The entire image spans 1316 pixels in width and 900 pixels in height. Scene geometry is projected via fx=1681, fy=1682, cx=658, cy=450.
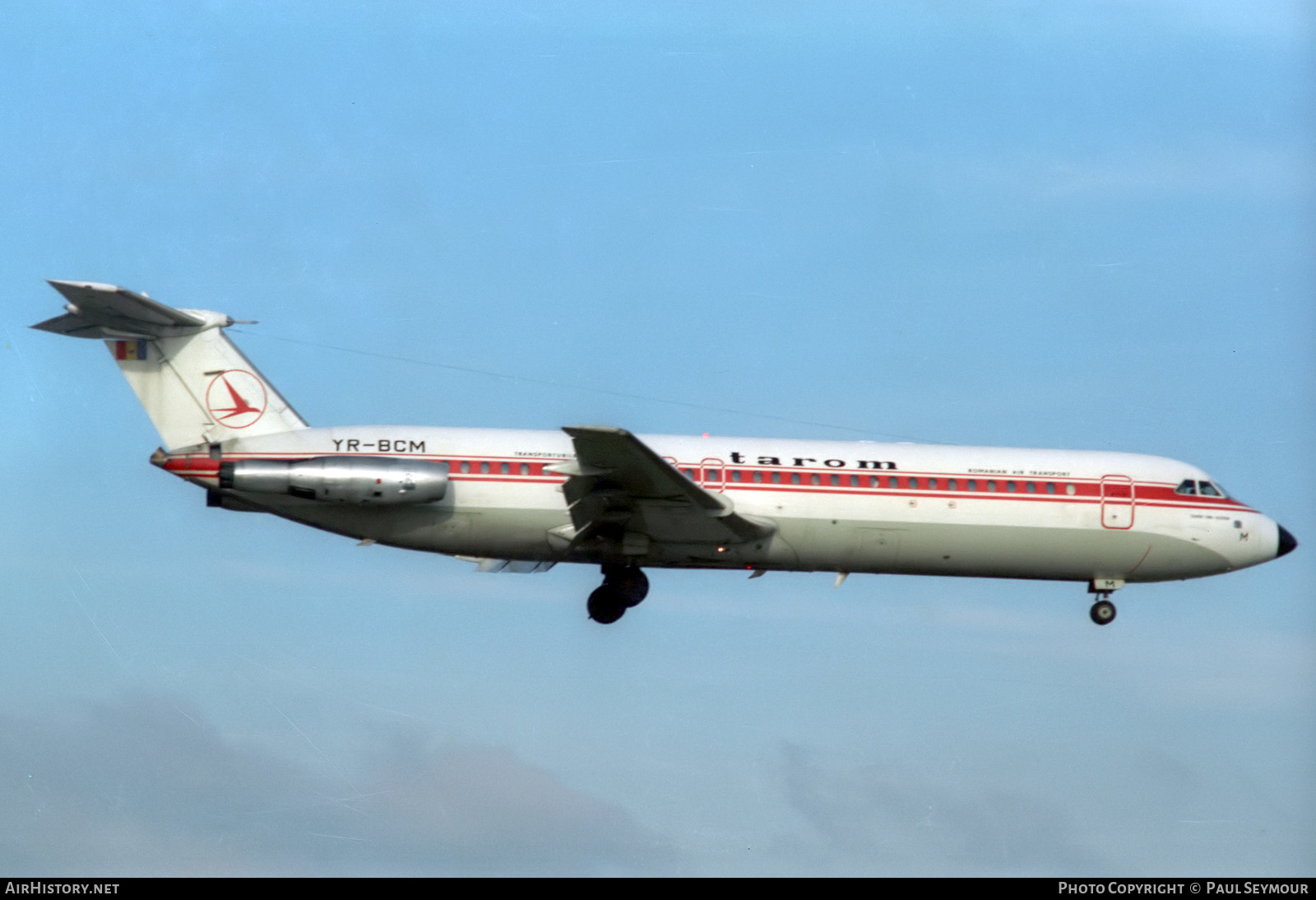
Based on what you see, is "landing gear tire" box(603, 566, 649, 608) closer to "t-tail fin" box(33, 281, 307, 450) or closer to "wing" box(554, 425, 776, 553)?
"wing" box(554, 425, 776, 553)

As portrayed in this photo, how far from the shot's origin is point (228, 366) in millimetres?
33656

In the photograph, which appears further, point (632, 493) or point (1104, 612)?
point (1104, 612)

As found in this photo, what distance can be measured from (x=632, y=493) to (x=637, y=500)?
0.30 metres

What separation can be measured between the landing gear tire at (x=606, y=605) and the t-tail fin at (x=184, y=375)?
692 centimetres

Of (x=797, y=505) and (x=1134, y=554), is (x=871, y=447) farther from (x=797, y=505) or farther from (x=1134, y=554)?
(x=1134, y=554)

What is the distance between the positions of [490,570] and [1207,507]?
596 inches

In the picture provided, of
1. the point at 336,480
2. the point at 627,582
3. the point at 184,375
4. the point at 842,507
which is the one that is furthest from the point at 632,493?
the point at 184,375

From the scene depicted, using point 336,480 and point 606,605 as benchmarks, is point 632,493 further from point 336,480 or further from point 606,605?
point 336,480

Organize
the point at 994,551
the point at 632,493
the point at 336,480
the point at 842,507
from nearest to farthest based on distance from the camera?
1. the point at 336,480
2. the point at 632,493
3. the point at 842,507
4. the point at 994,551

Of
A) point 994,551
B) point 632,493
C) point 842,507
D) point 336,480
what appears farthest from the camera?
point 994,551

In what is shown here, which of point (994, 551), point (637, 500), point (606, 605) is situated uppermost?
point (994, 551)

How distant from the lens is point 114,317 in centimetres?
3297

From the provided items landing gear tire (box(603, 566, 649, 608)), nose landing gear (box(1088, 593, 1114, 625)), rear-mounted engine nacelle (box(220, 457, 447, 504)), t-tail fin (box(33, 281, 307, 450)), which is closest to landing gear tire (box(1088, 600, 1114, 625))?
nose landing gear (box(1088, 593, 1114, 625))
